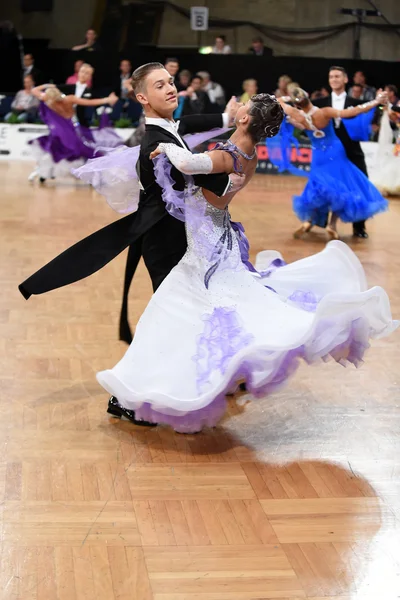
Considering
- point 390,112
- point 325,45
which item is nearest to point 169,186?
point 390,112

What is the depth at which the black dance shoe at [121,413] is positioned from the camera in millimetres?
3309

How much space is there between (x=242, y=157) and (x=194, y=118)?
0.84 meters

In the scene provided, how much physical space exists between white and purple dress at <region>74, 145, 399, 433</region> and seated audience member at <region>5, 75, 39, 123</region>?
10008mm

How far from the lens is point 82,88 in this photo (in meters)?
10.0

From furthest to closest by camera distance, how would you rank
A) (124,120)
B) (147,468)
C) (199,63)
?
(199,63)
(124,120)
(147,468)

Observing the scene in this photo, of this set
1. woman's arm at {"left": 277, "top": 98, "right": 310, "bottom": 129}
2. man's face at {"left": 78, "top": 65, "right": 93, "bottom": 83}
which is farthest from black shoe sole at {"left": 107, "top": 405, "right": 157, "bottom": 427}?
man's face at {"left": 78, "top": 65, "right": 93, "bottom": 83}

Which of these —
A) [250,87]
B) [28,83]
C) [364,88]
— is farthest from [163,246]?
[28,83]

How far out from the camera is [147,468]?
116 inches

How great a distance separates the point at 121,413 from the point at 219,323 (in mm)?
595

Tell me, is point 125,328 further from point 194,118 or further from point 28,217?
point 28,217

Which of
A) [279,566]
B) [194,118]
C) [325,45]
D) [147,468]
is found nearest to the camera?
[279,566]

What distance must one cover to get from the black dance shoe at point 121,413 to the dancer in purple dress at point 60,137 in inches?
263

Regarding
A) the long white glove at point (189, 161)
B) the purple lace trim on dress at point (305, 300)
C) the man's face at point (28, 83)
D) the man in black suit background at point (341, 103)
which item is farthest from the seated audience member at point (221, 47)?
the long white glove at point (189, 161)

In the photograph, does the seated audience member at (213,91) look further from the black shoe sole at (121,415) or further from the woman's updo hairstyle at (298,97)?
the black shoe sole at (121,415)
